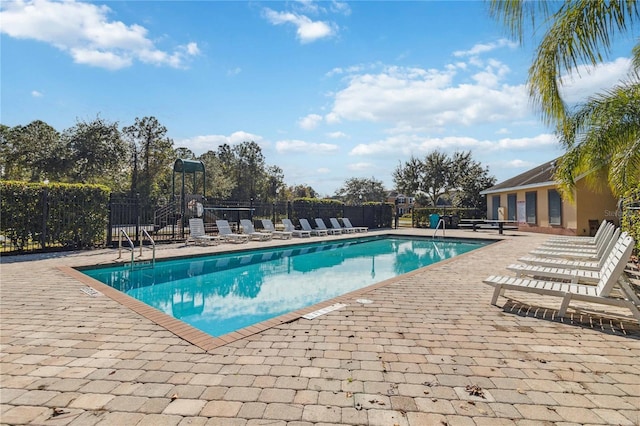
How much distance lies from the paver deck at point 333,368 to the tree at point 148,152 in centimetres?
2421

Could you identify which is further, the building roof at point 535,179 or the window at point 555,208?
the building roof at point 535,179

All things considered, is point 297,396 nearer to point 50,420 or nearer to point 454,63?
point 50,420

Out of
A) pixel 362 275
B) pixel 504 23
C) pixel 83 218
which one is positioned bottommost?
pixel 362 275

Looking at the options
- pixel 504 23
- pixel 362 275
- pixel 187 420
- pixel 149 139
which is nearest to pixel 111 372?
pixel 187 420

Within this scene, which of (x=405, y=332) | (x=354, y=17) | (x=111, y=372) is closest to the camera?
(x=111, y=372)

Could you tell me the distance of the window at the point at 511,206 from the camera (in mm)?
22152

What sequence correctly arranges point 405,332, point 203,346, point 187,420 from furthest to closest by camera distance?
point 405,332 < point 203,346 < point 187,420

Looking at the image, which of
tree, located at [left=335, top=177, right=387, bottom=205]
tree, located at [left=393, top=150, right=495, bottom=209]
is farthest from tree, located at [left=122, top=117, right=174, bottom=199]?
tree, located at [left=335, top=177, right=387, bottom=205]

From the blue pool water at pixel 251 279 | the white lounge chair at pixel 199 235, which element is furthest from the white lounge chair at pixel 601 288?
the white lounge chair at pixel 199 235

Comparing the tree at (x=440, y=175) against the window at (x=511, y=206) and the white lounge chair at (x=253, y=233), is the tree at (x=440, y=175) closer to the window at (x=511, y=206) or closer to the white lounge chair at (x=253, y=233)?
the window at (x=511, y=206)

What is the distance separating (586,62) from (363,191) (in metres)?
64.8

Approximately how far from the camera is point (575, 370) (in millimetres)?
2834

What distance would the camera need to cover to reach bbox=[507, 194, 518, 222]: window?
72.7ft

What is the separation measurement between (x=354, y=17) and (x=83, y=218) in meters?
10.3
